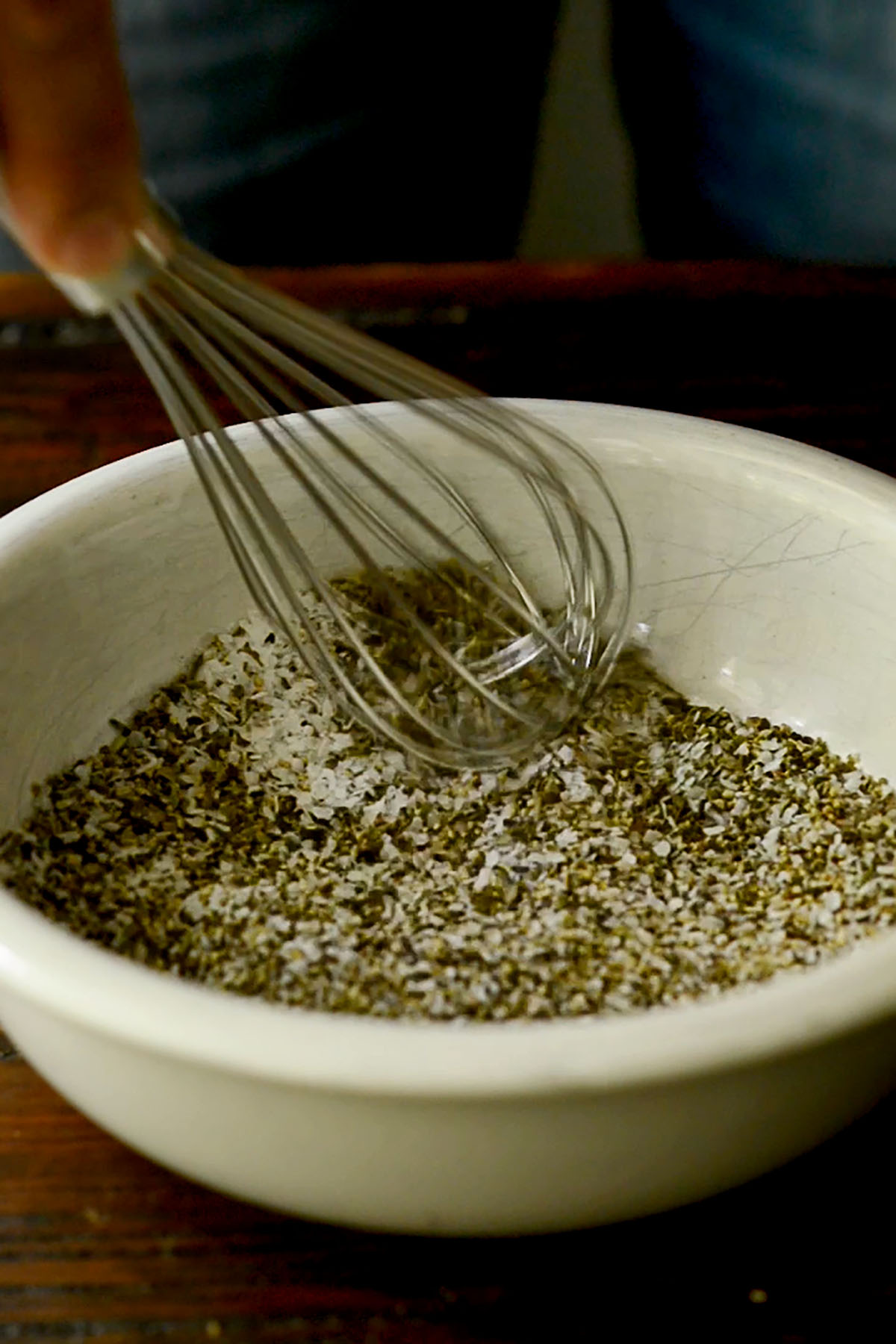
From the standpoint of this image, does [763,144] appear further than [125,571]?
Yes

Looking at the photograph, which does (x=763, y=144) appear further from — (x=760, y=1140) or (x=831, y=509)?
(x=760, y=1140)

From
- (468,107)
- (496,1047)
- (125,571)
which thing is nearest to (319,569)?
(125,571)

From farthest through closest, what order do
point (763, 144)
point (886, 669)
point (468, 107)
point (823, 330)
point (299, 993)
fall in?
point (468, 107) < point (763, 144) < point (823, 330) < point (886, 669) < point (299, 993)

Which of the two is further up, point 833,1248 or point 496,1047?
point 496,1047

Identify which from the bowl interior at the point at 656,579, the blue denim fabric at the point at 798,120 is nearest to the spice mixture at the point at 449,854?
the bowl interior at the point at 656,579

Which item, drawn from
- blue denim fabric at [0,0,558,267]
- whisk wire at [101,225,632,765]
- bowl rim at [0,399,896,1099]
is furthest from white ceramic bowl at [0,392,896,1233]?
blue denim fabric at [0,0,558,267]

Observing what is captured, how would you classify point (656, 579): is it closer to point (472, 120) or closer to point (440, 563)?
point (440, 563)

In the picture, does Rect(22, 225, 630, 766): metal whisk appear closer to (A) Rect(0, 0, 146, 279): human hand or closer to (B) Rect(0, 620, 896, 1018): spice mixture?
(B) Rect(0, 620, 896, 1018): spice mixture

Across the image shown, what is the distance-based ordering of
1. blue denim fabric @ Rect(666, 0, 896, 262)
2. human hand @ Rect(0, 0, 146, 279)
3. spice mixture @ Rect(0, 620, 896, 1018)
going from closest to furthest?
human hand @ Rect(0, 0, 146, 279) → spice mixture @ Rect(0, 620, 896, 1018) → blue denim fabric @ Rect(666, 0, 896, 262)
